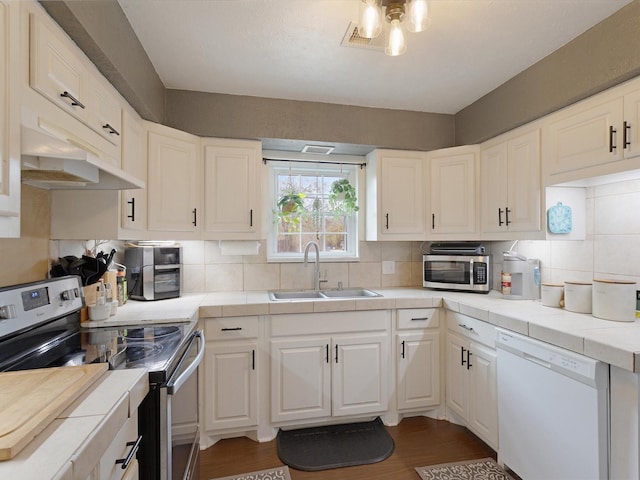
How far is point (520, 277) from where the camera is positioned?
2316 mm

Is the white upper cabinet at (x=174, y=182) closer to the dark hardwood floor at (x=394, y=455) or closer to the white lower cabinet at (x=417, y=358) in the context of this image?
the dark hardwood floor at (x=394, y=455)

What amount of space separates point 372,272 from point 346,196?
0.69m

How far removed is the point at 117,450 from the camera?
3.03 feet

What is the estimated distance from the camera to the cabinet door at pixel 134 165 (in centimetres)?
179

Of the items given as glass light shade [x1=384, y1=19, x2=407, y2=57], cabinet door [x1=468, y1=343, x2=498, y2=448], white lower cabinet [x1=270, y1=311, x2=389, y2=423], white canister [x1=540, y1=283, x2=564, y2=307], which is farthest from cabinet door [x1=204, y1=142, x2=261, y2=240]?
white canister [x1=540, y1=283, x2=564, y2=307]

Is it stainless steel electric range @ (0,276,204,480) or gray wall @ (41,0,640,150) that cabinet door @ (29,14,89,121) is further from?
stainless steel electric range @ (0,276,204,480)

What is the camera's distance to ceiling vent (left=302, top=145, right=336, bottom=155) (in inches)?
104

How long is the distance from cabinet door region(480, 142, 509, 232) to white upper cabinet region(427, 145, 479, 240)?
70 millimetres

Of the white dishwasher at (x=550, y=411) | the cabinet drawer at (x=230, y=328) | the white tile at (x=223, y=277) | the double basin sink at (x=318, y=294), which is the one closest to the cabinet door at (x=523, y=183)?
the white dishwasher at (x=550, y=411)

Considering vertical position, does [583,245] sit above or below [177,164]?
below

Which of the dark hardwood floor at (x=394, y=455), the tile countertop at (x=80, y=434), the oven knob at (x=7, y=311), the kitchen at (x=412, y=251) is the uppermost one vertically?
the kitchen at (x=412, y=251)

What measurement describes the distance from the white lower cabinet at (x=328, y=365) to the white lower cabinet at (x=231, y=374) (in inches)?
5.2

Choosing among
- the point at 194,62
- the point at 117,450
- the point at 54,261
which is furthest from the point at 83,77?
the point at 117,450

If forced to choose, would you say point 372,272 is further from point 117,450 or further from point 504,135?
point 117,450
